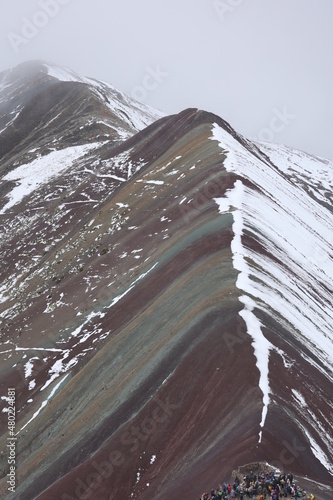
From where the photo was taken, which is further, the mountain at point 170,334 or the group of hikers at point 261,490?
the mountain at point 170,334

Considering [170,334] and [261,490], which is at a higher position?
[170,334]

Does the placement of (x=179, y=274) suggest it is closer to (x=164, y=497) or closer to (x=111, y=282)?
(x=111, y=282)

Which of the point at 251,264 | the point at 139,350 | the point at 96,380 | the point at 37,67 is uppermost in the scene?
the point at 37,67

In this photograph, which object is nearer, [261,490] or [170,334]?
[261,490]

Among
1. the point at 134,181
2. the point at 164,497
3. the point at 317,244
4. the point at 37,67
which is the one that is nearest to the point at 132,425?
the point at 164,497

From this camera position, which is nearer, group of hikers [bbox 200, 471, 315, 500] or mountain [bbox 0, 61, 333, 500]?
group of hikers [bbox 200, 471, 315, 500]
